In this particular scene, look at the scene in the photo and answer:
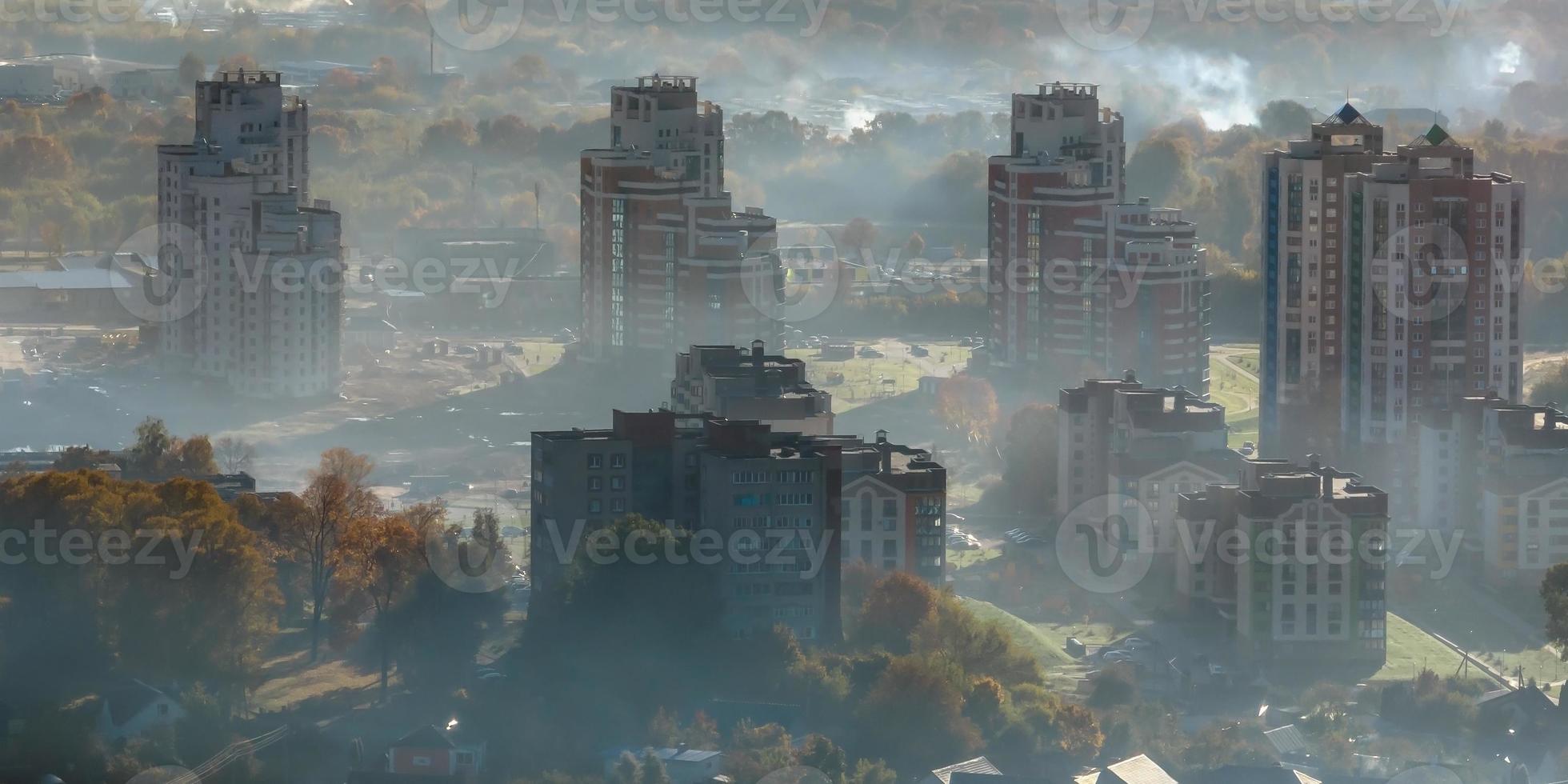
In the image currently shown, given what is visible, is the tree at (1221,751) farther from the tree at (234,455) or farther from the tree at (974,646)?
the tree at (234,455)

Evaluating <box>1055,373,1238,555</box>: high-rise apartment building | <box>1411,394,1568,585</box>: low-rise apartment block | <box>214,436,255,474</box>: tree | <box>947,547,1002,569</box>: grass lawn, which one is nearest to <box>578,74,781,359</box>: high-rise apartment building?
<box>214,436,255,474</box>: tree

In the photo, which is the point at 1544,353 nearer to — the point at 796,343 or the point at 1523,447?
the point at 796,343

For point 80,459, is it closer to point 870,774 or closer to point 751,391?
point 751,391

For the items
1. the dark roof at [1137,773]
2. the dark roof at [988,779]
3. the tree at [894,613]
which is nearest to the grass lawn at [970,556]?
the tree at [894,613]

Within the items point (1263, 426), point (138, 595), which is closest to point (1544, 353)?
point (1263, 426)

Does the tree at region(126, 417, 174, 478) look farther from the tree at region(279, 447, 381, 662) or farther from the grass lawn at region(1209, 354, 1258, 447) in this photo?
Answer: the grass lawn at region(1209, 354, 1258, 447)
